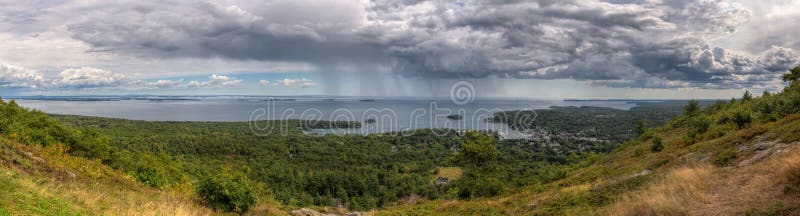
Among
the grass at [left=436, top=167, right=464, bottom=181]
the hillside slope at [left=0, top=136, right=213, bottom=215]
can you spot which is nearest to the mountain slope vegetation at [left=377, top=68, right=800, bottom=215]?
the hillside slope at [left=0, top=136, right=213, bottom=215]

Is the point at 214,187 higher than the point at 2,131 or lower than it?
lower

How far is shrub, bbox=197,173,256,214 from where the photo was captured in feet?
38.9

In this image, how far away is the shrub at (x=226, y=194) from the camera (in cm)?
1185

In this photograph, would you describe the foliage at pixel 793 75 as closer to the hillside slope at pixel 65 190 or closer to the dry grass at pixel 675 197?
the dry grass at pixel 675 197

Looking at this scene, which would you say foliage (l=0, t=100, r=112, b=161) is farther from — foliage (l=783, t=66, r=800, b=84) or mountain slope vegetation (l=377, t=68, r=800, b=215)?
foliage (l=783, t=66, r=800, b=84)

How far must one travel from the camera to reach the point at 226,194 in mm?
11773

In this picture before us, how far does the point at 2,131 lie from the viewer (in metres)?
14.6

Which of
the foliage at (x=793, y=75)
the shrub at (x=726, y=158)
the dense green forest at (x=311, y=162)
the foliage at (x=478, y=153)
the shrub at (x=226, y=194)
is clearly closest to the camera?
the shrub at (x=726, y=158)

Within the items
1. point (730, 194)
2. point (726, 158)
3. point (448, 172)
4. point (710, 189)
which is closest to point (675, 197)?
point (730, 194)

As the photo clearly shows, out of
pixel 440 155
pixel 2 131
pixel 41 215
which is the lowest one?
pixel 440 155

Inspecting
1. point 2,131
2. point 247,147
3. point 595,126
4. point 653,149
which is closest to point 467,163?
point 653,149

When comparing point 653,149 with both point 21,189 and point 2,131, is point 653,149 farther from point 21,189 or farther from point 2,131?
point 2,131

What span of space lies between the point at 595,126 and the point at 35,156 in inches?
5904

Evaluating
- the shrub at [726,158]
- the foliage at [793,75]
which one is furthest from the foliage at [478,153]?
the foliage at [793,75]
